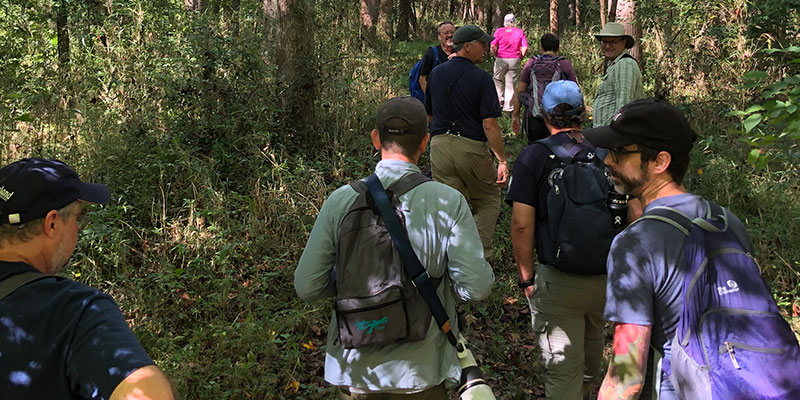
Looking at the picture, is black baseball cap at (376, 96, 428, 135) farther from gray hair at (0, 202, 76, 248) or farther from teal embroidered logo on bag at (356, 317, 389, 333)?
gray hair at (0, 202, 76, 248)

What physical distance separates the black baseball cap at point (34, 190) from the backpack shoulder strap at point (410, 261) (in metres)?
1.17

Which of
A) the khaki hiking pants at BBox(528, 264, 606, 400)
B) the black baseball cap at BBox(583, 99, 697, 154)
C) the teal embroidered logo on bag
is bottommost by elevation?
the khaki hiking pants at BBox(528, 264, 606, 400)

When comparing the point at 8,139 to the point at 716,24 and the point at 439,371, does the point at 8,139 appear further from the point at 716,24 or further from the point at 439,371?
the point at 716,24

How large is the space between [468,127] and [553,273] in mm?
2704

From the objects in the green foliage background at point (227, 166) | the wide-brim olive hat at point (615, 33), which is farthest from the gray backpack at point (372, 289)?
the wide-brim olive hat at point (615, 33)

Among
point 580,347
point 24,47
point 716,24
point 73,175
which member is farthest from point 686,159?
point 716,24

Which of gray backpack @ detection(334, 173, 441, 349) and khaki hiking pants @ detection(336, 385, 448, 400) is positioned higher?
gray backpack @ detection(334, 173, 441, 349)

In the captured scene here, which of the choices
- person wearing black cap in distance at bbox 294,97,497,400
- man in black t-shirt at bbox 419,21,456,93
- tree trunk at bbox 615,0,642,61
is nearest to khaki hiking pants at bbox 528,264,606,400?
person wearing black cap in distance at bbox 294,97,497,400

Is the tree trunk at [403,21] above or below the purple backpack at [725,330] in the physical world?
above

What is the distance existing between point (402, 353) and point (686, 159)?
4.56 ft

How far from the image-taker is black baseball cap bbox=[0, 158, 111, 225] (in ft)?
6.01

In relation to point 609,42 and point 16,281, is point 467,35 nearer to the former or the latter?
point 609,42

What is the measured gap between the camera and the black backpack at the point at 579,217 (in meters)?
3.27

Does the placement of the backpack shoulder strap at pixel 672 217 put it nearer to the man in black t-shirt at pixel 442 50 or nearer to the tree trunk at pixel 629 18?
the man in black t-shirt at pixel 442 50
